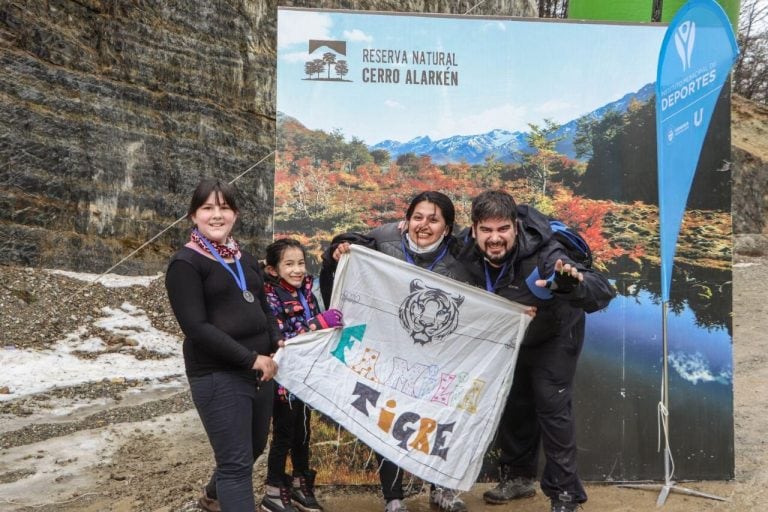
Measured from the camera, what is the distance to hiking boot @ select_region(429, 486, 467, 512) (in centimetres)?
428

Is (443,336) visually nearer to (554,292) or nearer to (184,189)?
(554,292)

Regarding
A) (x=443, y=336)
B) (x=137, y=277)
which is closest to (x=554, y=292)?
(x=443, y=336)

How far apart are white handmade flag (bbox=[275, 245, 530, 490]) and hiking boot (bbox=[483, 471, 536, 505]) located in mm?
721

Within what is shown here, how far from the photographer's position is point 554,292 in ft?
11.4

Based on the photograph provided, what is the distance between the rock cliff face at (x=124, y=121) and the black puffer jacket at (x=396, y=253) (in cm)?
714

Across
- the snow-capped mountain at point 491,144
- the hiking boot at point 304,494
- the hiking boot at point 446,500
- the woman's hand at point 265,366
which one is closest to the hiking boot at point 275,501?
the hiking boot at point 304,494

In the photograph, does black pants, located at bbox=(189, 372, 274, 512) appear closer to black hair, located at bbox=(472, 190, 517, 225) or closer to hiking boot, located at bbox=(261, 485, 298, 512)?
hiking boot, located at bbox=(261, 485, 298, 512)

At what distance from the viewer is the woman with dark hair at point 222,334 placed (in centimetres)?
306

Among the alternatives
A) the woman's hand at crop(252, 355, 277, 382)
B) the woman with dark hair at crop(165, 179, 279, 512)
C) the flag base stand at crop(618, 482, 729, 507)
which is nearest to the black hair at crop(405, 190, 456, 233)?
the woman with dark hair at crop(165, 179, 279, 512)

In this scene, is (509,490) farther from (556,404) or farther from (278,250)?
(278,250)

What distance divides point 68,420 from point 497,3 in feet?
51.2

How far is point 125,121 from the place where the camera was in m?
10.8

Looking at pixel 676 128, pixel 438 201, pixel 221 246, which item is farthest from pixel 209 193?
pixel 676 128

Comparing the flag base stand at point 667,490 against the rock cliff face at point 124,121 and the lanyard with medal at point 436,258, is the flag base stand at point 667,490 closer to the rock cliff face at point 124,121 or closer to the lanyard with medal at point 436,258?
the lanyard with medal at point 436,258
